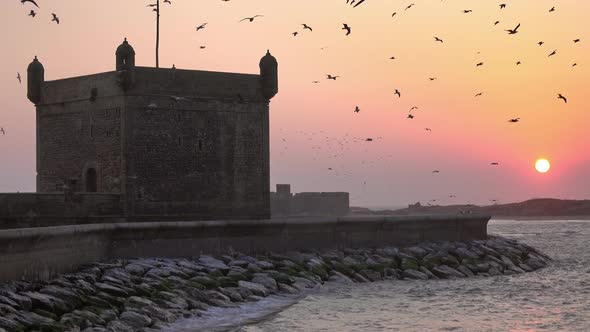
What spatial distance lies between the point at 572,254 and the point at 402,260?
17413 millimetres

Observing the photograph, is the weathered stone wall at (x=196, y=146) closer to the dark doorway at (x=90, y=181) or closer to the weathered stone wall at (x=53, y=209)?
the weathered stone wall at (x=53, y=209)

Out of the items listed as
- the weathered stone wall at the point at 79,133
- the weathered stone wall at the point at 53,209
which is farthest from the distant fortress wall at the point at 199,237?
the weathered stone wall at the point at 79,133

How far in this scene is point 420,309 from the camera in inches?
821

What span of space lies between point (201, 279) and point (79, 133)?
12.3 metres

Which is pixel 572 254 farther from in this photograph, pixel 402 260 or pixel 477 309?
pixel 477 309

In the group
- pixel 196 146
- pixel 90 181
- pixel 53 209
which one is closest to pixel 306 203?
pixel 90 181

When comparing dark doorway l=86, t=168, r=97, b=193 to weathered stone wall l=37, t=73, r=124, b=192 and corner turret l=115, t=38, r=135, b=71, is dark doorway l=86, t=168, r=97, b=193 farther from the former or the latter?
corner turret l=115, t=38, r=135, b=71

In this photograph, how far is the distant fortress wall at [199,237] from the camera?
55.3 feet

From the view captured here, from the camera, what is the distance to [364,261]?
26.2 m

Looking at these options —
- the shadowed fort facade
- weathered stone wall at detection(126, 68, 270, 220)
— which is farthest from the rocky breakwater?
the shadowed fort facade

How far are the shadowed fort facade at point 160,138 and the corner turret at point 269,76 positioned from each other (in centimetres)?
4

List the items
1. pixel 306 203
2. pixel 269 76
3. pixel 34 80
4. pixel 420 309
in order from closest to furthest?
pixel 420 309 < pixel 269 76 < pixel 34 80 < pixel 306 203

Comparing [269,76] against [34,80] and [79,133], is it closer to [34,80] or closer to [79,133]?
[79,133]

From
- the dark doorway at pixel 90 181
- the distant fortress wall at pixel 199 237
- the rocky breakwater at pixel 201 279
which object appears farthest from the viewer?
the dark doorway at pixel 90 181
